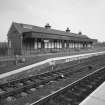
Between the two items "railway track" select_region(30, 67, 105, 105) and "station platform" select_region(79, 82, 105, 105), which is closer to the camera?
"station platform" select_region(79, 82, 105, 105)

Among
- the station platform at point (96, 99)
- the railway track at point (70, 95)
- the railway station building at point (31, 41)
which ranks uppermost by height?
the railway station building at point (31, 41)

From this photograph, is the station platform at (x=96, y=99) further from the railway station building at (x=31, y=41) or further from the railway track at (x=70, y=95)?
the railway station building at (x=31, y=41)

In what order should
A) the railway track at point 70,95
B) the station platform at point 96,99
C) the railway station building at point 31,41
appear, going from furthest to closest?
1. the railway station building at point 31,41
2. the railway track at point 70,95
3. the station platform at point 96,99

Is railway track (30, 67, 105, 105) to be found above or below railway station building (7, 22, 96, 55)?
below

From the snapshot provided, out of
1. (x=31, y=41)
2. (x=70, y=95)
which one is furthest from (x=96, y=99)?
(x=31, y=41)

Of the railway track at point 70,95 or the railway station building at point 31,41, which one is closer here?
the railway track at point 70,95

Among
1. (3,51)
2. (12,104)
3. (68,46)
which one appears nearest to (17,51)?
(3,51)

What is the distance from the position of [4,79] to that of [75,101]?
6.56 m

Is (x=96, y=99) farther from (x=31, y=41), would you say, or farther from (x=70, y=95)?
(x=31, y=41)

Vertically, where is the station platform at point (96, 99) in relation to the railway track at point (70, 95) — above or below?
above

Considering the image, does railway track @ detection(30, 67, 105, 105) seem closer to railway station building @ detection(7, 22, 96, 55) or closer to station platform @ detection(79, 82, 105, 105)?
station platform @ detection(79, 82, 105, 105)

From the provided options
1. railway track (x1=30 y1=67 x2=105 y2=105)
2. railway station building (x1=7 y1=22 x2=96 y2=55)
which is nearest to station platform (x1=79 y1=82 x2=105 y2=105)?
railway track (x1=30 y1=67 x2=105 y2=105)

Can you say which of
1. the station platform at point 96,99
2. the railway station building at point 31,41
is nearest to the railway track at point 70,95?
the station platform at point 96,99

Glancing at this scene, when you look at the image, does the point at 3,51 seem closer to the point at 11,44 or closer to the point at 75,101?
the point at 11,44
